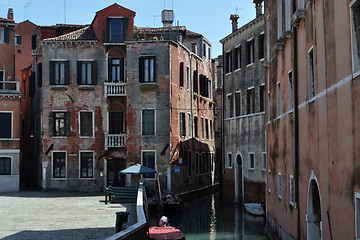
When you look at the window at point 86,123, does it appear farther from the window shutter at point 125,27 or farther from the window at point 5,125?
the window shutter at point 125,27

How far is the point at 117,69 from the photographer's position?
30375 mm

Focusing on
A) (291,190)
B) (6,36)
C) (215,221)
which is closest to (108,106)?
(6,36)

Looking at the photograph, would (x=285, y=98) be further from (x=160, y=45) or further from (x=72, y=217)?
(x=160, y=45)

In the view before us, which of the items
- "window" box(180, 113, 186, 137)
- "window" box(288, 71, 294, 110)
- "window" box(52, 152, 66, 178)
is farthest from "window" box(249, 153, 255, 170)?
"window" box(288, 71, 294, 110)

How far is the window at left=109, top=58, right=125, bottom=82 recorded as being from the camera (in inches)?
1195

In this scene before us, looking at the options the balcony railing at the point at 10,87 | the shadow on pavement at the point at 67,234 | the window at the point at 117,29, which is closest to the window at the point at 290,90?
the shadow on pavement at the point at 67,234

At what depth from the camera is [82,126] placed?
99.1ft

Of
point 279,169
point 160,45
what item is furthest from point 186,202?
point 279,169

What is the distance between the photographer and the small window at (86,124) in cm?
3016

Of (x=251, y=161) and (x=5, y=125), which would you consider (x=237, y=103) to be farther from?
(x=5, y=125)

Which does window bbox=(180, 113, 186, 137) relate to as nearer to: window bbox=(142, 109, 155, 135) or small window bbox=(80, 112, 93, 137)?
window bbox=(142, 109, 155, 135)

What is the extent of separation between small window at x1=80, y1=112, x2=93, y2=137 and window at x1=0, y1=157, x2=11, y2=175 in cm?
464

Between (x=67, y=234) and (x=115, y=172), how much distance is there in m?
16.0

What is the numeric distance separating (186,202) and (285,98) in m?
17.2
